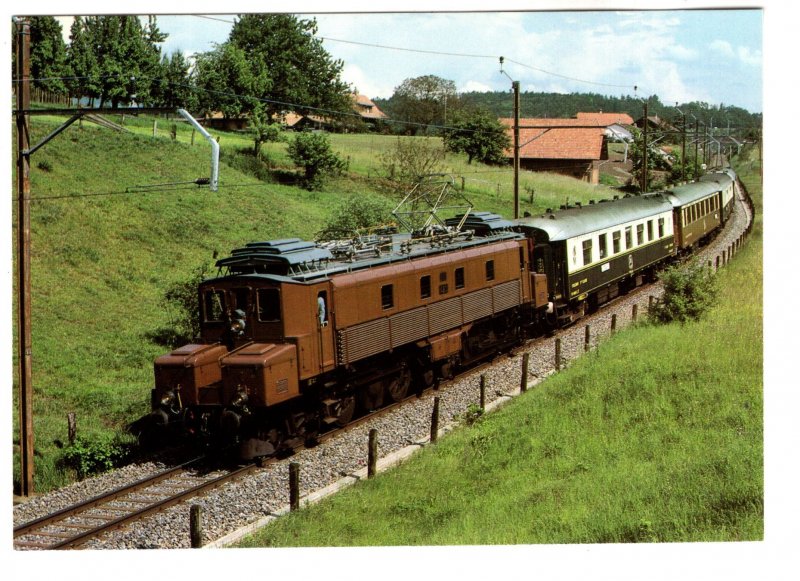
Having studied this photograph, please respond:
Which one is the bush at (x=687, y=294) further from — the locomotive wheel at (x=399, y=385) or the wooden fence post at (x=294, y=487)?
the wooden fence post at (x=294, y=487)

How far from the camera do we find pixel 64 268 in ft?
85.2

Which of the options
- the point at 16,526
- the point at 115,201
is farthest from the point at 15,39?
the point at 115,201

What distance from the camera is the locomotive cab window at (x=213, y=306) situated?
626 inches

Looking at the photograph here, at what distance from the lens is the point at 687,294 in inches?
845

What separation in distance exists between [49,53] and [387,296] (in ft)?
26.1

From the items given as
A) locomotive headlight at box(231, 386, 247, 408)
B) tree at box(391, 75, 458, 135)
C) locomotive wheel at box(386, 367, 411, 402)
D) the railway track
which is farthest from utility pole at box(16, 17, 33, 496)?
tree at box(391, 75, 458, 135)

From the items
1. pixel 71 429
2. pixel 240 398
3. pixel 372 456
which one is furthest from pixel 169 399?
pixel 372 456

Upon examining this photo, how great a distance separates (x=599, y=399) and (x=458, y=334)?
4685mm

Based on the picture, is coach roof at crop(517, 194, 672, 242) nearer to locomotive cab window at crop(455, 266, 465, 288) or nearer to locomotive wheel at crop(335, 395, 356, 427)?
locomotive cab window at crop(455, 266, 465, 288)

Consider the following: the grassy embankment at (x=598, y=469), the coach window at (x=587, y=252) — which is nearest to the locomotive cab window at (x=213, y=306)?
the grassy embankment at (x=598, y=469)

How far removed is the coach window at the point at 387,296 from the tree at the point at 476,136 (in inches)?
784

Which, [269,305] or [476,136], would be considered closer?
[269,305]

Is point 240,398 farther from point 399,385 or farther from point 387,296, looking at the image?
point 399,385

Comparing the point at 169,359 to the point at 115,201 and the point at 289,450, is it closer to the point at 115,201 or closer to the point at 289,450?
the point at 289,450
